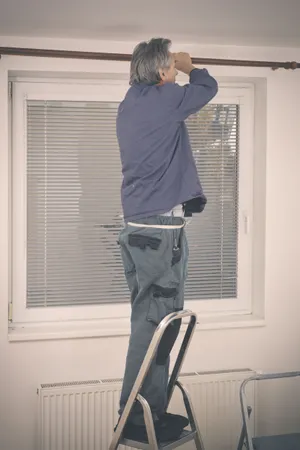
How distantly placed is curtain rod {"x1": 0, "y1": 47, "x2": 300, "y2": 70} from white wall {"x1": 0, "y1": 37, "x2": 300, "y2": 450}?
8 cm

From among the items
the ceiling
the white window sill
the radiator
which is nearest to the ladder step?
the radiator

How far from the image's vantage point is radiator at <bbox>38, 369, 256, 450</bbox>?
3588mm

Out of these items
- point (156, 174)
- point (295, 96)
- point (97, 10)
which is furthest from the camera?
point (295, 96)

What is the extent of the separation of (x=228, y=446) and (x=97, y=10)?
246 cm

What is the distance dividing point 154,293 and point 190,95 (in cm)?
75

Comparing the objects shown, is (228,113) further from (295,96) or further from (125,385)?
(125,385)

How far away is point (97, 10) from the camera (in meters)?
3.06

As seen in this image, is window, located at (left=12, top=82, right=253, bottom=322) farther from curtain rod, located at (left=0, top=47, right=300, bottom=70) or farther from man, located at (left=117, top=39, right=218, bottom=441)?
man, located at (left=117, top=39, right=218, bottom=441)

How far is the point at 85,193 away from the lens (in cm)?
388

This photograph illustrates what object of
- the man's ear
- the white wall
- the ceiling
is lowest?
the white wall

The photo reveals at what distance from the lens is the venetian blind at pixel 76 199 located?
151 inches

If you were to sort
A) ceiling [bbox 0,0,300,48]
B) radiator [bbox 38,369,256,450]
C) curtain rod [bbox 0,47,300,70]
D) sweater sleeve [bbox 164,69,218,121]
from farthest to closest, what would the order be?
radiator [bbox 38,369,256,450] < curtain rod [bbox 0,47,300,70] < ceiling [bbox 0,0,300,48] < sweater sleeve [bbox 164,69,218,121]

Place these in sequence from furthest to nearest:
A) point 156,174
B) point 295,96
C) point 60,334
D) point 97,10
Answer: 1. point 295,96
2. point 60,334
3. point 97,10
4. point 156,174

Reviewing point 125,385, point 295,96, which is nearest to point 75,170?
point 295,96
